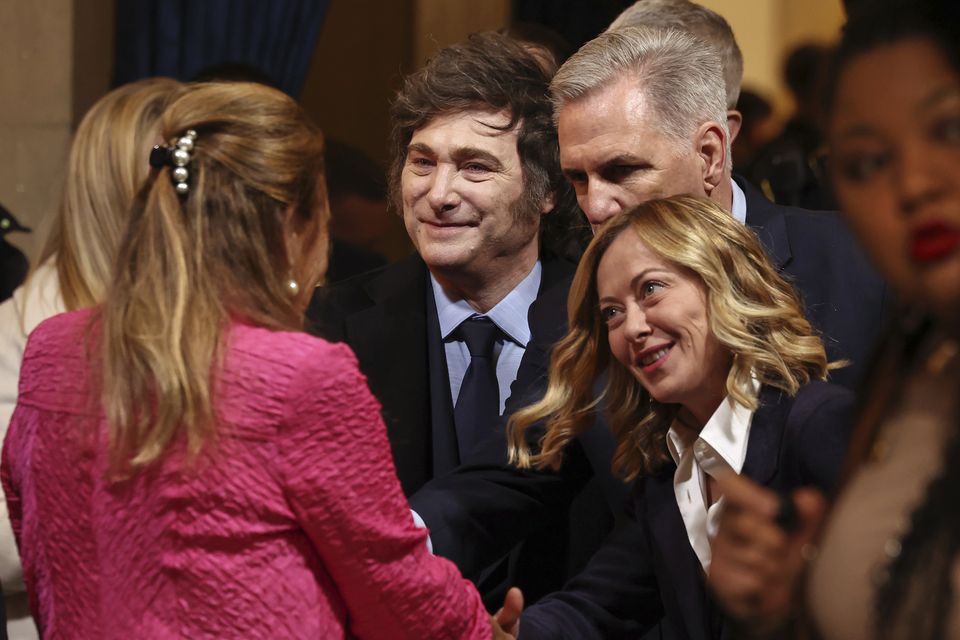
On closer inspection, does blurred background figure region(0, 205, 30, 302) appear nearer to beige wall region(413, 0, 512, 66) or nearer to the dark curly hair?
the dark curly hair

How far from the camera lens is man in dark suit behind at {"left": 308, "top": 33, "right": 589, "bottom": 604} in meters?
2.52

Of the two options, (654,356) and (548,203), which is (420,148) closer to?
(548,203)

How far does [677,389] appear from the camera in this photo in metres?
1.99

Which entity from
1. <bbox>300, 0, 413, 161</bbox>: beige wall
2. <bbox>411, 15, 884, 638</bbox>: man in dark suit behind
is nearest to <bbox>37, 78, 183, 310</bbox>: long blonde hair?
<bbox>411, 15, 884, 638</bbox>: man in dark suit behind

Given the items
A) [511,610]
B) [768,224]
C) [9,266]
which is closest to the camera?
[511,610]

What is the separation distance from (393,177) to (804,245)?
88 cm

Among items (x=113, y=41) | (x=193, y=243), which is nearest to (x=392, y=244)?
(x=113, y=41)

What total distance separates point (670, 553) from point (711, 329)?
1.10 feet

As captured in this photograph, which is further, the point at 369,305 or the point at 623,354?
the point at 369,305

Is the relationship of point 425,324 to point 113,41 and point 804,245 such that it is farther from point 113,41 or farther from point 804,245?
point 113,41

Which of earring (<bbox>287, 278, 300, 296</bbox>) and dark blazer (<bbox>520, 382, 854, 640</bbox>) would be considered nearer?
earring (<bbox>287, 278, 300, 296</bbox>)

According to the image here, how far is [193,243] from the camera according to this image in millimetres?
1558

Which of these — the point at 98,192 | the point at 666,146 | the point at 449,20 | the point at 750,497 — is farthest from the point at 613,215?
the point at 449,20

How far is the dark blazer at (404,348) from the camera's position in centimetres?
249
